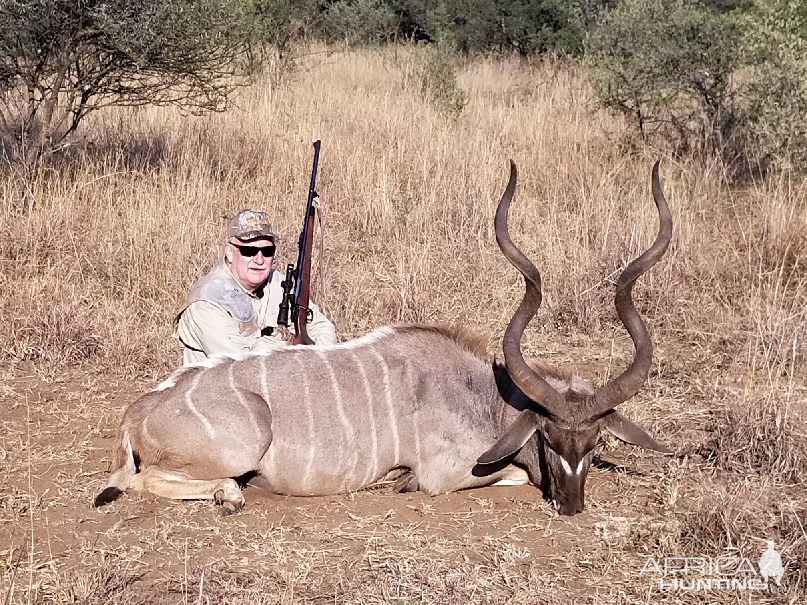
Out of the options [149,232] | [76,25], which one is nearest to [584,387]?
[149,232]

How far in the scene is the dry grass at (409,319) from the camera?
320cm

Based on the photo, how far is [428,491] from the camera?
3.82m

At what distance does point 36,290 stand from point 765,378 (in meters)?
4.06

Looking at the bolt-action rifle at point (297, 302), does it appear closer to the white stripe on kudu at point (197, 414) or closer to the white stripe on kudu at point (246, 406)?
the white stripe on kudu at point (246, 406)

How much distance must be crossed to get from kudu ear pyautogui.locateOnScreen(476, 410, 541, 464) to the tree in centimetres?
422

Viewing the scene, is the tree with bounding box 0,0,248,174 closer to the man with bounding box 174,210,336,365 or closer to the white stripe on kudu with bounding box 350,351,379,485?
the man with bounding box 174,210,336,365

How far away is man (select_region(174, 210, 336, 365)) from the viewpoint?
407 centimetres

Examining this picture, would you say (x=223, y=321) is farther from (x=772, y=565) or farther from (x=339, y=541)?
(x=772, y=565)

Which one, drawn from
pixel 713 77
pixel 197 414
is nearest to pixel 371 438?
pixel 197 414

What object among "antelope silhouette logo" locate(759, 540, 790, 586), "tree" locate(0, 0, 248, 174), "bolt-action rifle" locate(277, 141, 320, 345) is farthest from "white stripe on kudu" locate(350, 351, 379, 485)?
"tree" locate(0, 0, 248, 174)

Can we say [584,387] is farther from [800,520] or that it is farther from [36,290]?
[36,290]

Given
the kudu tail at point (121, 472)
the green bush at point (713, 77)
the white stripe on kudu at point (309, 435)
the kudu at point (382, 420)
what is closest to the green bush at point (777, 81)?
the green bush at point (713, 77)

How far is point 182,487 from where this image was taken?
3576mm

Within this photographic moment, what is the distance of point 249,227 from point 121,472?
1.17 m
